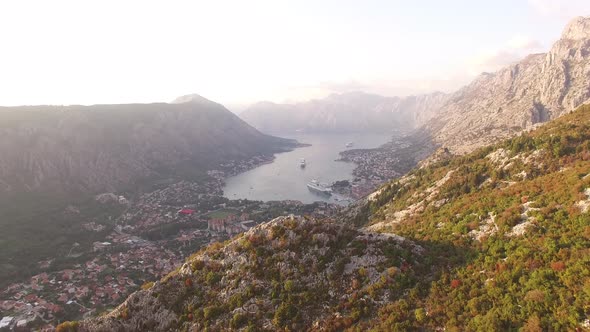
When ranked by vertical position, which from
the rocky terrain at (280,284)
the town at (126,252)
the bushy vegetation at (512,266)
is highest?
the bushy vegetation at (512,266)

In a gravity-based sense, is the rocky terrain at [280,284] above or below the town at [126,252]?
above

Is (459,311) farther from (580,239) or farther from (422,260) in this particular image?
(580,239)

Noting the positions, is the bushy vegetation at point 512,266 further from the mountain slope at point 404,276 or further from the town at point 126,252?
the town at point 126,252

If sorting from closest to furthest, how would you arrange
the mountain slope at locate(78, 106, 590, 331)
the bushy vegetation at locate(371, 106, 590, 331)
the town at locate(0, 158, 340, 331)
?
1. the bushy vegetation at locate(371, 106, 590, 331)
2. the mountain slope at locate(78, 106, 590, 331)
3. the town at locate(0, 158, 340, 331)

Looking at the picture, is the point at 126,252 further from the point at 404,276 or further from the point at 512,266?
the point at 512,266

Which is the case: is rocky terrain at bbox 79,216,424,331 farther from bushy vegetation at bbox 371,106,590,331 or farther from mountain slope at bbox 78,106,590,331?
bushy vegetation at bbox 371,106,590,331

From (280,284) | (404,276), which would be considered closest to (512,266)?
(404,276)

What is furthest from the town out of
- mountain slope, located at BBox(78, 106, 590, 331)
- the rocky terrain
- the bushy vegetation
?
the bushy vegetation

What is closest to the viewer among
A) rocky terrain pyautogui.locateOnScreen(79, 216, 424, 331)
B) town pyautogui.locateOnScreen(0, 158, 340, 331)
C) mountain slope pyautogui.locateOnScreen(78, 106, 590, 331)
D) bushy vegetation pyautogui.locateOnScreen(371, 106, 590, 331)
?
bushy vegetation pyautogui.locateOnScreen(371, 106, 590, 331)

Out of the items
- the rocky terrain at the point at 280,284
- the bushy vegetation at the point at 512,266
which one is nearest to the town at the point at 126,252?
the rocky terrain at the point at 280,284

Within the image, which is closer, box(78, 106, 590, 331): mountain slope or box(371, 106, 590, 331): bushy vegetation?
box(371, 106, 590, 331): bushy vegetation
